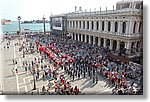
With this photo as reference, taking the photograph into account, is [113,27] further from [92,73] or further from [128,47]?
[92,73]

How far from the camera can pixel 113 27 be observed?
698 inches

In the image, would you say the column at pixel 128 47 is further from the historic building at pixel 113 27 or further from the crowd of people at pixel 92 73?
the crowd of people at pixel 92 73

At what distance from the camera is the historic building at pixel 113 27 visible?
44.7ft

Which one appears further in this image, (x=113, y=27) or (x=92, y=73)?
(x=113, y=27)

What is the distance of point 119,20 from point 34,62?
817 centimetres

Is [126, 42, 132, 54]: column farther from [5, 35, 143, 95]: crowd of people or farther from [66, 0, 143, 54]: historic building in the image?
[5, 35, 143, 95]: crowd of people


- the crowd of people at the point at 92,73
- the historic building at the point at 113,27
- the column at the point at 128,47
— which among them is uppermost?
the historic building at the point at 113,27

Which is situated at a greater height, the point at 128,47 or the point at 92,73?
the point at 128,47

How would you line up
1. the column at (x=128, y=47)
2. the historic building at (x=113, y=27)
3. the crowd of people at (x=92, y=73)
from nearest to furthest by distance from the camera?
the crowd of people at (x=92, y=73) → the historic building at (x=113, y=27) → the column at (x=128, y=47)

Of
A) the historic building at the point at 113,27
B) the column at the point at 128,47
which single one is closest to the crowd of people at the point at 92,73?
the column at the point at 128,47

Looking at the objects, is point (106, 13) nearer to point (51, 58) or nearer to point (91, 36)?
point (91, 36)

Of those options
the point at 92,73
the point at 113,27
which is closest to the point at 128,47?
the point at 113,27

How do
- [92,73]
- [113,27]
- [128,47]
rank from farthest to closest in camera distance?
[113,27], [128,47], [92,73]

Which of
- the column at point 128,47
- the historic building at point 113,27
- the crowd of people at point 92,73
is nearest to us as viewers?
the crowd of people at point 92,73
